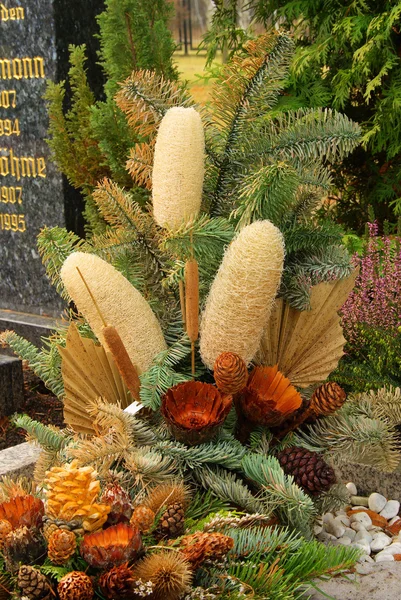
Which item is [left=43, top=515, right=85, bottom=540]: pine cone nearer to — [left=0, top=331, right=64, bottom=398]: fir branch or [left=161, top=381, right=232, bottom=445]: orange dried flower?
[left=161, top=381, right=232, bottom=445]: orange dried flower

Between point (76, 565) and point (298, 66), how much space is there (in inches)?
138

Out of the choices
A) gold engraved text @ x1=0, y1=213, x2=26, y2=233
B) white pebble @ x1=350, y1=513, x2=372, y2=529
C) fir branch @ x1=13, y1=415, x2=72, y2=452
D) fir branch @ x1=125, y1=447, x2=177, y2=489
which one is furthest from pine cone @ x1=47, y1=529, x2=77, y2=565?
gold engraved text @ x1=0, y1=213, x2=26, y2=233

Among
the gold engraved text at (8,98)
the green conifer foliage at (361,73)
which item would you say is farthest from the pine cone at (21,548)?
the gold engraved text at (8,98)

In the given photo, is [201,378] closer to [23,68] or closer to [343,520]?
[343,520]

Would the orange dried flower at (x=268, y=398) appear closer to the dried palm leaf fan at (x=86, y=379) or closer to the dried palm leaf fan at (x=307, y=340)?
the dried palm leaf fan at (x=307, y=340)

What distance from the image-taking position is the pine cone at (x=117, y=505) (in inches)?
55.7

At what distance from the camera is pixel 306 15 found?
4500 millimetres

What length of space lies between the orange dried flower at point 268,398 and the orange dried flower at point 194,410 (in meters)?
0.08

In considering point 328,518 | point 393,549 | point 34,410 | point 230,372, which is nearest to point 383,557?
point 393,549

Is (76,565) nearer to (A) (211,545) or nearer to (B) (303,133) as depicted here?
(A) (211,545)

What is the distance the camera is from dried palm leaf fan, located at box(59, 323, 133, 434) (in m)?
1.88

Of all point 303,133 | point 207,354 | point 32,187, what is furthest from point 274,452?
point 32,187

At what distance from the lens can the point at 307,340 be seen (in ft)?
6.56

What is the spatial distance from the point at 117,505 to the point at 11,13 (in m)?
3.48
